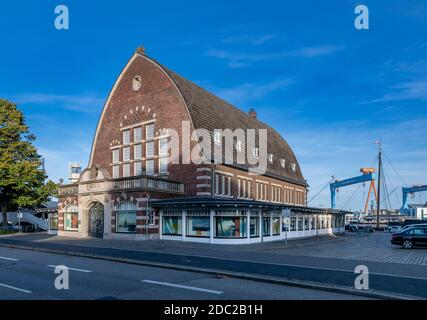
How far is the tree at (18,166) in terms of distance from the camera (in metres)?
45.7

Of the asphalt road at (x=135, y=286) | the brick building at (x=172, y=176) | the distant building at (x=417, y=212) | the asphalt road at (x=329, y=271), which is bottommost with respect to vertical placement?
the distant building at (x=417, y=212)

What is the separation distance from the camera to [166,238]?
33156 mm

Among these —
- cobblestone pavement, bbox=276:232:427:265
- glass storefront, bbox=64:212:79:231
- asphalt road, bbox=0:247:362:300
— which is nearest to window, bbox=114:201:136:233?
glass storefront, bbox=64:212:79:231

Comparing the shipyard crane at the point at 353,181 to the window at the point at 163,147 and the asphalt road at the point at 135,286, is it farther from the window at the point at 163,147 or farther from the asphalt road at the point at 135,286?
the asphalt road at the point at 135,286

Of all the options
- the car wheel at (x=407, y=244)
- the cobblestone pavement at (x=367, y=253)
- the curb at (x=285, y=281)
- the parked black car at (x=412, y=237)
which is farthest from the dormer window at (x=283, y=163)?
the curb at (x=285, y=281)

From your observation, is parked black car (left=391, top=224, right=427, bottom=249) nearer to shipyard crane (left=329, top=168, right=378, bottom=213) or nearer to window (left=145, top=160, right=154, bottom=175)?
window (left=145, top=160, right=154, bottom=175)

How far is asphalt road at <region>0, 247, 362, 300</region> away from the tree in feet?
107

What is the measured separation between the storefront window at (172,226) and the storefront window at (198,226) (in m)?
1.06

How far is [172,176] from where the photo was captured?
125 feet
